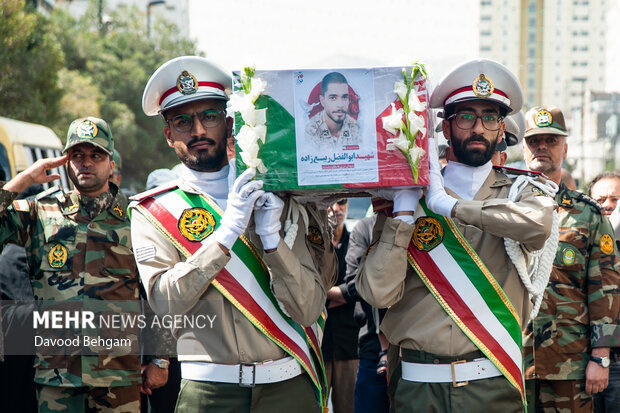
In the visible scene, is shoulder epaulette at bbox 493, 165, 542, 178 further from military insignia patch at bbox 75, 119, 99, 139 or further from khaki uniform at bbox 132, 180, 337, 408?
military insignia patch at bbox 75, 119, 99, 139

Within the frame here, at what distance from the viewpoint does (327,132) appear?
3.52 m

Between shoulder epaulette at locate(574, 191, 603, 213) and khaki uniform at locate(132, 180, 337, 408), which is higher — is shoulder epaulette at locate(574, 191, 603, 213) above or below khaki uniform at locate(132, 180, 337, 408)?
above

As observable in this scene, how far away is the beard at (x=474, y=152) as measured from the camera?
3.85 meters

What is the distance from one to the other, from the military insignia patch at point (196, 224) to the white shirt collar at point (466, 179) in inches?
47.0

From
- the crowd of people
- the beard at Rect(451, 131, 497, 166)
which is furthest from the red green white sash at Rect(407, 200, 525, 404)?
the beard at Rect(451, 131, 497, 166)

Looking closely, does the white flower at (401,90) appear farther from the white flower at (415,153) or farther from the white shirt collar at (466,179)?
the white shirt collar at (466,179)

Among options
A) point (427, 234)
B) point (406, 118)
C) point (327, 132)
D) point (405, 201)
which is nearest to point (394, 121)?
point (406, 118)

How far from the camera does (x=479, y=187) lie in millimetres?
3926

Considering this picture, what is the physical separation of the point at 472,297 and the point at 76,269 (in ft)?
7.92

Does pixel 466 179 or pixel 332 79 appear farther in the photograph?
pixel 466 179

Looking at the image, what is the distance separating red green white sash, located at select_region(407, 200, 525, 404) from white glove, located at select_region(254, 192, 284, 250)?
2.31 feet

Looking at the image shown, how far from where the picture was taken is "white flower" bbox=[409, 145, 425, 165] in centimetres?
351

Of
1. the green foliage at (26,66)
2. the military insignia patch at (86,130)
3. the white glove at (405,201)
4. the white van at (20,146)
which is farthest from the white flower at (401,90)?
the green foliage at (26,66)

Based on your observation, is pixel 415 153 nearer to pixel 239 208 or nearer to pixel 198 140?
pixel 239 208
